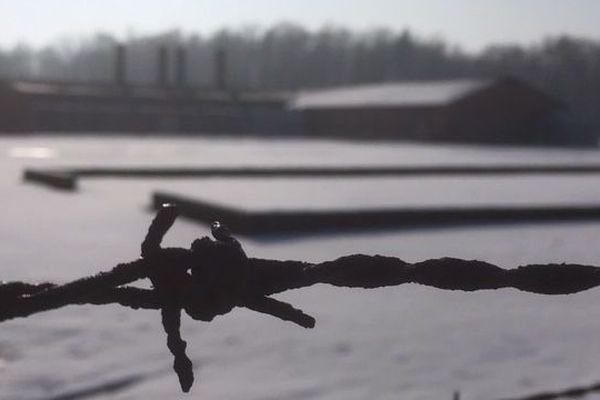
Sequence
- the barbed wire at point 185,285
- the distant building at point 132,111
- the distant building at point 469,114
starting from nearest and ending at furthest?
the barbed wire at point 185,285, the distant building at point 469,114, the distant building at point 132,111

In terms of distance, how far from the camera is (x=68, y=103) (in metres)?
53.6

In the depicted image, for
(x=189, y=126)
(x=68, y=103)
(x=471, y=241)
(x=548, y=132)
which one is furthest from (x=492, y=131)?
(x=471, y=241)

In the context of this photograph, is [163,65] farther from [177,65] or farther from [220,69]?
[220,69]

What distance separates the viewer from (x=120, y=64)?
208ft

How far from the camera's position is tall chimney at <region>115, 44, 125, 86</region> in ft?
206

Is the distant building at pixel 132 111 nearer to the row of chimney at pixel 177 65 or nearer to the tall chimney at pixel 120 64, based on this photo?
the tall chimney at pixel 120 64

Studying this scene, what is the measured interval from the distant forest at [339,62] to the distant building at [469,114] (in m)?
23.7

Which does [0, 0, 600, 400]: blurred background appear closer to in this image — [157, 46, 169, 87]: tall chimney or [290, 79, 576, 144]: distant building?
[290, 79, 576, 144]: distant building

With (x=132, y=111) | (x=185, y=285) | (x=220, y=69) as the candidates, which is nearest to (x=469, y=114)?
(x=132, y=111)

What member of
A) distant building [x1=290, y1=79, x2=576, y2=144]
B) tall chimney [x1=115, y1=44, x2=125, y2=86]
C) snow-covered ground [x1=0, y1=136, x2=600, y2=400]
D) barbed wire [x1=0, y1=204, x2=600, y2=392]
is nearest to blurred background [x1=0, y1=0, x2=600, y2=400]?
snow-covered ground [x1=0, y1=136, x2=600, y2=400]

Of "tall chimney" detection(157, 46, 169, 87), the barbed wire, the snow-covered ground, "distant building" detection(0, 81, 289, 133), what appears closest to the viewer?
the barbed wire

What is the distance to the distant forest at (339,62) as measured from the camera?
271 feet

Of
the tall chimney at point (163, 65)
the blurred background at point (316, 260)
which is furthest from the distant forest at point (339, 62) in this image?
the blurred background at point (316, 260)

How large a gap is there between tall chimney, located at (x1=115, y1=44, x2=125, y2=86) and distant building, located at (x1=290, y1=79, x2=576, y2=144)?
1955 cm
